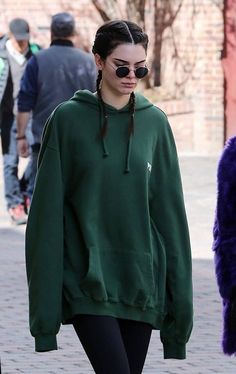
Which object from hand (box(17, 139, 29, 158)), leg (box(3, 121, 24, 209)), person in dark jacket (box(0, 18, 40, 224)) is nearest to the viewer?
hand (box(17, 139, 29, 158))

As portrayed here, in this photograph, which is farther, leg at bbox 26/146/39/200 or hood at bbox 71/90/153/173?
leg at bbox 26/146/39/200

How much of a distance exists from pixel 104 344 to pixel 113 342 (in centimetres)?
3

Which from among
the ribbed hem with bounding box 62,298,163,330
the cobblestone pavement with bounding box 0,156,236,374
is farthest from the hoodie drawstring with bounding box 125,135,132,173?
the cobblestone pavement with bounding box 0,156,236,374

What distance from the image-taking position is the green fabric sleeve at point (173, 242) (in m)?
4.91

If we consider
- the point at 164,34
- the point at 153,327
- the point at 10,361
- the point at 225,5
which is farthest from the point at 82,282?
the point at 164,34

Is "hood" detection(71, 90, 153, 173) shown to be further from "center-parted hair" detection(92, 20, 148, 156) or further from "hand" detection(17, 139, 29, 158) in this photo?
"hand" detection(17, 139, 29, 158)

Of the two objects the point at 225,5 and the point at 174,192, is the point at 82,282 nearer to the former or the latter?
the point at 174,192

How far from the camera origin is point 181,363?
24.3 ft

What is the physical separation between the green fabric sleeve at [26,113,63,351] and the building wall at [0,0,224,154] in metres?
15.1

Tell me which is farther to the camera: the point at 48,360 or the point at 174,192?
the point at 48,360

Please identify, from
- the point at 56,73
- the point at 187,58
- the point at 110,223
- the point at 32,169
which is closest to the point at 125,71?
the point at 110,223

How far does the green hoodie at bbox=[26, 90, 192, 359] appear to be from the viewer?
477cm

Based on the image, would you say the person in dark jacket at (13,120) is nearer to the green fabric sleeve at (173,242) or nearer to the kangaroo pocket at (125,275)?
the green fabric sleeve at (173,242)

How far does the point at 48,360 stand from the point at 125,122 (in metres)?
2.82
